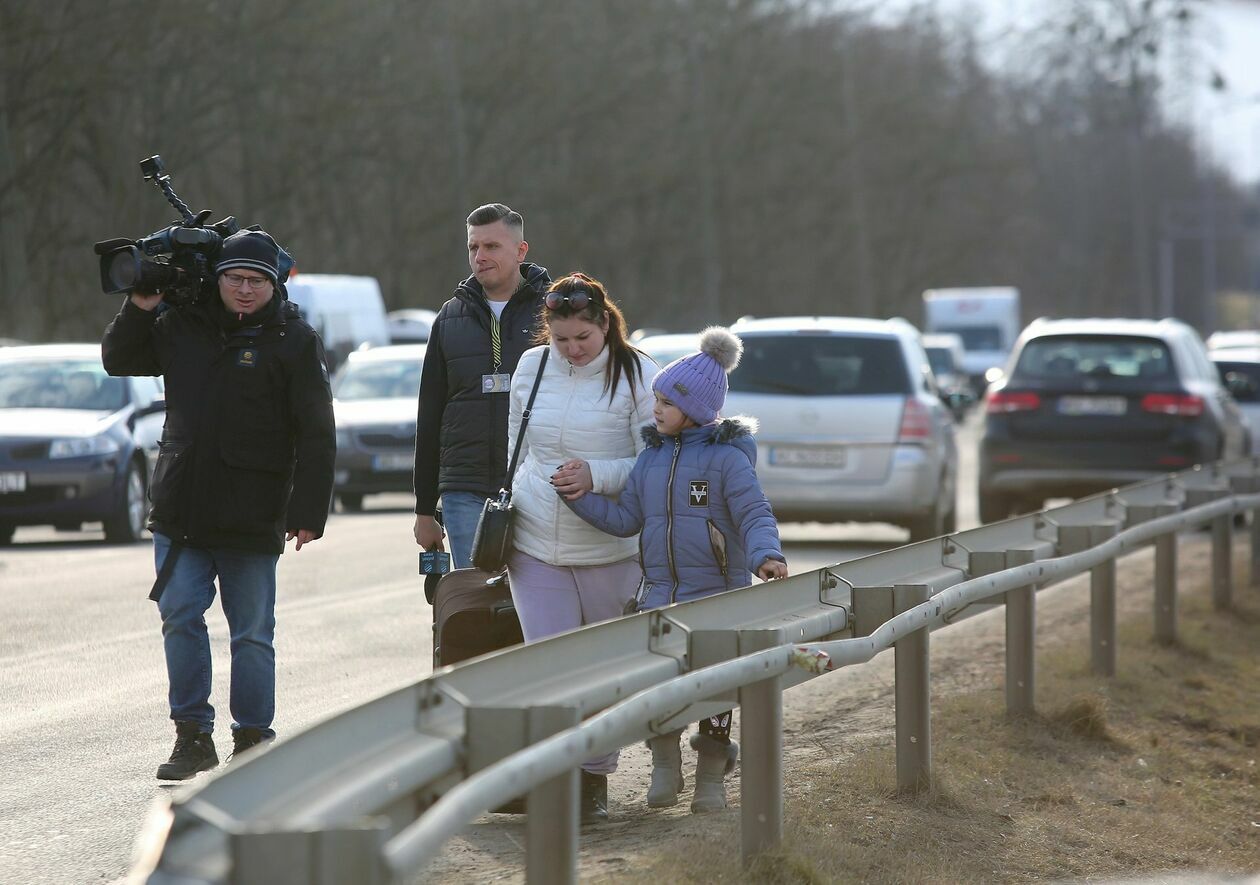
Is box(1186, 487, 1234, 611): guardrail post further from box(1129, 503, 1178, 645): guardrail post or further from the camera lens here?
the camera lens

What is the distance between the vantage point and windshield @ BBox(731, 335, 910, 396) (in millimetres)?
15734

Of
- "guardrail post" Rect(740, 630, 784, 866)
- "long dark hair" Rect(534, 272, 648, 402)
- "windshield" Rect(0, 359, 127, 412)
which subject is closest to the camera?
"guardrail post" Rect(740, 630, 784, 866)

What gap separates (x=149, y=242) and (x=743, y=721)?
259cm

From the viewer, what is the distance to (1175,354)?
56.9 feet

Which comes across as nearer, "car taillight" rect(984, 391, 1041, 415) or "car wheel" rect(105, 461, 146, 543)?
"car wheel" rect(105, 461, 146, 543)

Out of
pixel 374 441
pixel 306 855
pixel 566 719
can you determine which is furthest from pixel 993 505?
pixel 306 855

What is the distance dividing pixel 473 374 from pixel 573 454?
83 cm

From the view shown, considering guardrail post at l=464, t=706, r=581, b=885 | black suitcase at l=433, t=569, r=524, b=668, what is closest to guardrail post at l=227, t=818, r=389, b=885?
guardrail post at l=464, t=706, r=581, b=885

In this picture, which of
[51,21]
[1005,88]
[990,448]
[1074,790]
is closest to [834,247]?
[1005,88]

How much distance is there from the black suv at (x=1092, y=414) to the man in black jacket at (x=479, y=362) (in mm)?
10728

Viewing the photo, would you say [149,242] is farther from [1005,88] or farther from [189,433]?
[1005,88]

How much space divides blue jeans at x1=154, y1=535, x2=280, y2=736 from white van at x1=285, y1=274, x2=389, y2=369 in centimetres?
1918

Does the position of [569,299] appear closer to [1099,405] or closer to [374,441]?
[1099,405]

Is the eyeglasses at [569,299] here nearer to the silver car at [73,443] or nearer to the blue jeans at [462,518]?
the blue jeans at [462,518]
